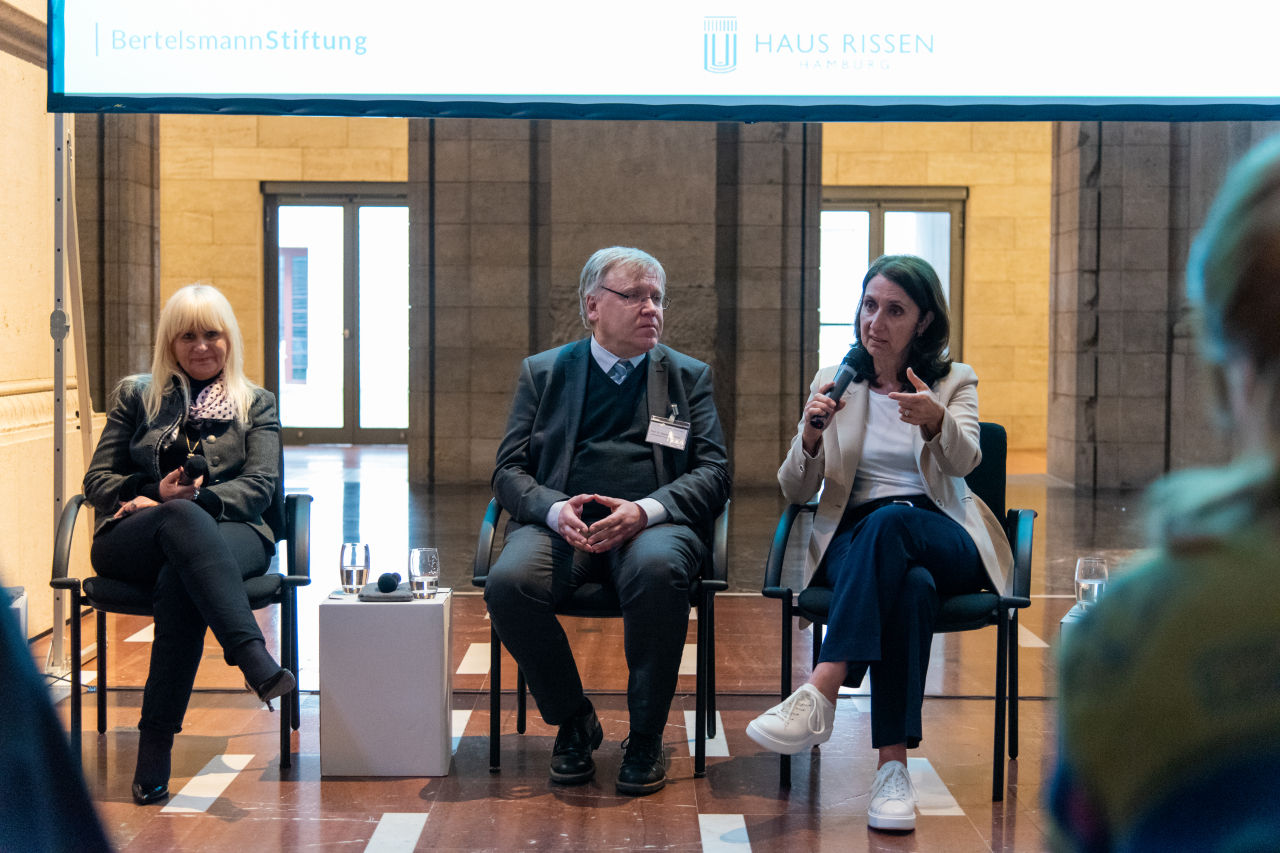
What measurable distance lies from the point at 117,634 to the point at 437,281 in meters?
5.16

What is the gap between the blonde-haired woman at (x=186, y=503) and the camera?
304cm

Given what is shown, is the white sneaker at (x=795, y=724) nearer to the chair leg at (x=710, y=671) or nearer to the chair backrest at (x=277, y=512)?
the chair leg at (x=710, y=671)

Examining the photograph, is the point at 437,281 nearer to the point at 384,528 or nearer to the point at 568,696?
the point at 384,528


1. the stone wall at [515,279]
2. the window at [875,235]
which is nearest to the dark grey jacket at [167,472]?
the stone wall at [515,279]

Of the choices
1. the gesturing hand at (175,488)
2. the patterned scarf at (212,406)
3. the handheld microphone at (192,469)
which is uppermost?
the patterned scarf at (212,406)

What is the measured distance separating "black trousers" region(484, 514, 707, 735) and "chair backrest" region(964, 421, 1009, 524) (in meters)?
0.77

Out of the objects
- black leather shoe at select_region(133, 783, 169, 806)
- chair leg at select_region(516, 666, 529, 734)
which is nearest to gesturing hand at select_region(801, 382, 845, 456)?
chair leg at select_region(516, 666, 529, 734)

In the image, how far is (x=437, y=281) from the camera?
9375 millimetres

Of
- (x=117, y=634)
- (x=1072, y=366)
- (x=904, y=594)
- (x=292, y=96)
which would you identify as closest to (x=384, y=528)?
(x=117, y=634)

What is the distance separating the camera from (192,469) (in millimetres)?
3244

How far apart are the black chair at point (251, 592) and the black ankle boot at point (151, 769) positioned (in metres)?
0.23

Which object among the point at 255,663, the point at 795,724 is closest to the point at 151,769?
the point at 255,663

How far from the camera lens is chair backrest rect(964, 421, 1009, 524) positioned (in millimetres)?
3420

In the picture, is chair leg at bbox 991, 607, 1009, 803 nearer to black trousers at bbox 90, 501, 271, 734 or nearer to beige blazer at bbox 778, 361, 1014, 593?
beige blazer at bbox 778, 361, 1014, 593
